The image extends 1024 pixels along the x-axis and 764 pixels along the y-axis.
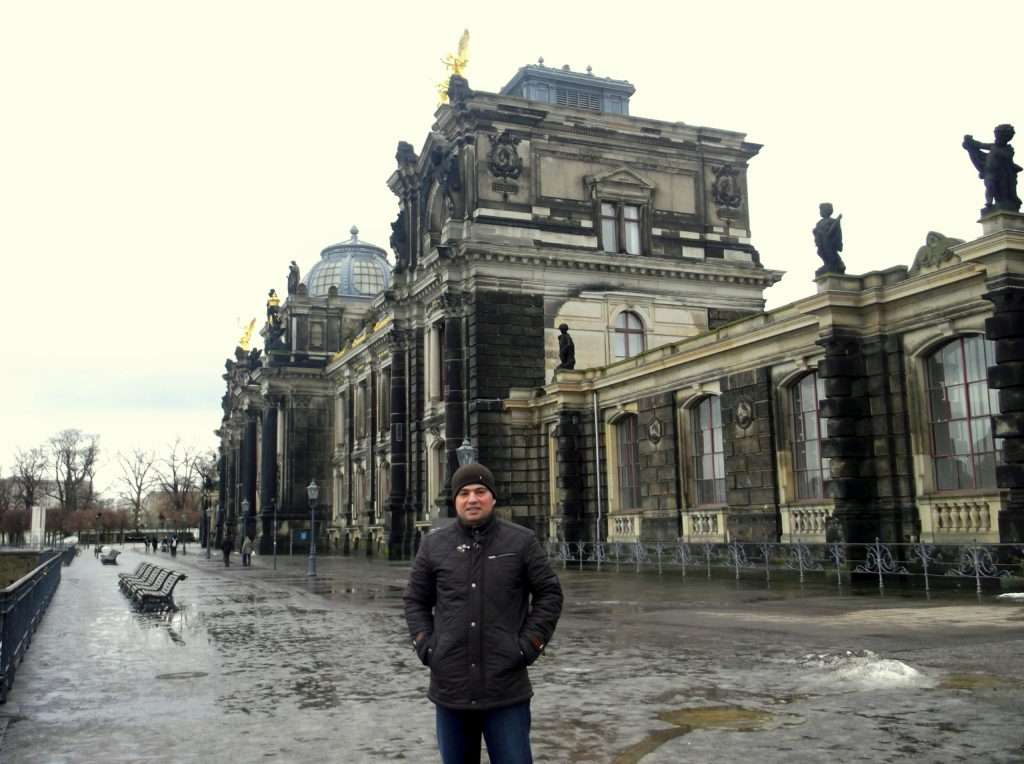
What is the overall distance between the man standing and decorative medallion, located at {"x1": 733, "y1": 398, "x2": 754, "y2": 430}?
22030 mm

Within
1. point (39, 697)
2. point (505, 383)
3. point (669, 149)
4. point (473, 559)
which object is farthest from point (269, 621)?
point (669, 149)

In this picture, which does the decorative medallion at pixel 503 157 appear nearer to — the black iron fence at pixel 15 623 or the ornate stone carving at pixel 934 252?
the ornate stone carving at pixel 934 252

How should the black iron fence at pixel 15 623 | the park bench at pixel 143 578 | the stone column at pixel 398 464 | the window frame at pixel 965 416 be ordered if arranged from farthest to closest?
1. the stone column at pixel 398 464
2. the park bench at pixel 143 578
3. the window frame at pixel 965 416
4. the black iron fence at pixel 15 623

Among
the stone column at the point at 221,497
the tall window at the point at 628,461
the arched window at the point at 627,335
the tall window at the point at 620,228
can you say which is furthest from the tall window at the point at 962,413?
the stone column at the point at 221,497

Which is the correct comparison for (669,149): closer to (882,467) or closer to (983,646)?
(882,467)

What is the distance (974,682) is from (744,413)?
17670 millimetres

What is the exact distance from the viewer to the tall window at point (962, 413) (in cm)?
2020

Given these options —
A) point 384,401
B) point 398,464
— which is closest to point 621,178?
point 398,464

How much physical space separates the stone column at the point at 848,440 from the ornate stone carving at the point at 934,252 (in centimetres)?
207

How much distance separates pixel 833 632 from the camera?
1295 centimetres

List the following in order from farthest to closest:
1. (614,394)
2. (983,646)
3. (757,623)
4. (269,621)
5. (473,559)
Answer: (614,394)
(269,621)
(757,623)
(983,646)
(473,559)

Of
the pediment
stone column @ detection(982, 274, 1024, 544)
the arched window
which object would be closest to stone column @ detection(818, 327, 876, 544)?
stone column @ detection(982, 274, 1024, 544)

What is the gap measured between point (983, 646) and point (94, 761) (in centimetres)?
909

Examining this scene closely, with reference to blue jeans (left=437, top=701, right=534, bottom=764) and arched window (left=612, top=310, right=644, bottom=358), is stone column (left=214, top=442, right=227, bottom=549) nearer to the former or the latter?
arched window (left=612, top=310, right=644, bottom=358)
